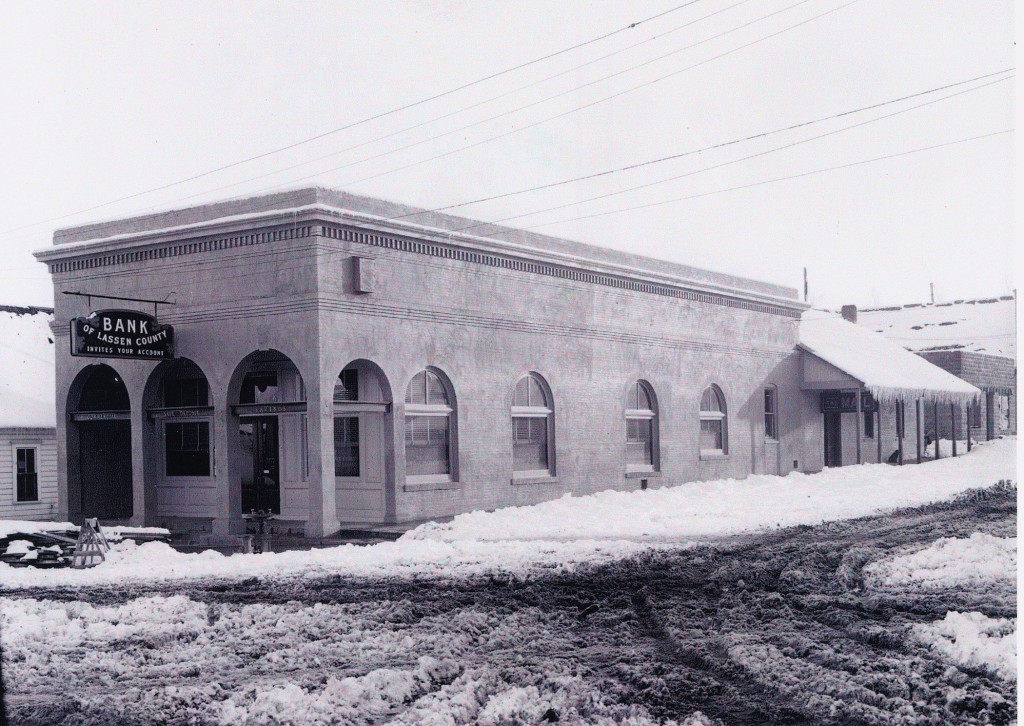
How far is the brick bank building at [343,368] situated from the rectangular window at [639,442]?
0.07 metres

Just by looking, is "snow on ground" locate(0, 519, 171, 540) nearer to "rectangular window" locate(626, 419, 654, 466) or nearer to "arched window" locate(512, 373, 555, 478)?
"arched window" locate(512, 373, 555, 478)

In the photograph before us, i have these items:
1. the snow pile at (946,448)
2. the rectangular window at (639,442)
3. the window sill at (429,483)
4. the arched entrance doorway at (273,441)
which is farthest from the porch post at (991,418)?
the arched entrance doorway at (273,441)

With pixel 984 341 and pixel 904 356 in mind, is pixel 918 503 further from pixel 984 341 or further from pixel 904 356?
pixel 984 341

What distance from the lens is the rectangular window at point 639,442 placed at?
937 inches

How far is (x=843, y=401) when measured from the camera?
3062 centimetres

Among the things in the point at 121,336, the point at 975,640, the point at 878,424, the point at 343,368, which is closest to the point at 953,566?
the point at 975,640

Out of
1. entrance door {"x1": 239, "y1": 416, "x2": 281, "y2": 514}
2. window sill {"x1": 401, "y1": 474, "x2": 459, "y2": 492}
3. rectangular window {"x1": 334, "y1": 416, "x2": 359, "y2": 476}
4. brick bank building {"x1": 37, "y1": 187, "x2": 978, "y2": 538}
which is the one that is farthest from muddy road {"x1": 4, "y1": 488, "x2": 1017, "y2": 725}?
entrance door {"x1": 239, "y1": 416, "x2": 281, "y2": 514}

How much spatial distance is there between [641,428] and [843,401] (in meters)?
9.32

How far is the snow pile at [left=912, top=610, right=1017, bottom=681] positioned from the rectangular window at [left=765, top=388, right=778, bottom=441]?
20.7m

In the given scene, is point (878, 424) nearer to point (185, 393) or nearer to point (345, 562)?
point (185, 393)

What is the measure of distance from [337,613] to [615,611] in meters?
2.65

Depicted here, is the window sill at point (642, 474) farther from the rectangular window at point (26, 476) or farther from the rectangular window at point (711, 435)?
the rectangular window at point (26, 476)

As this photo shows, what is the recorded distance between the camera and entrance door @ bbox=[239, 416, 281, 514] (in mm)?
19562

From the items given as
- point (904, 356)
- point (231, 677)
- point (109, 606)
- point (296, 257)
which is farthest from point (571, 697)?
point (904, 356)
